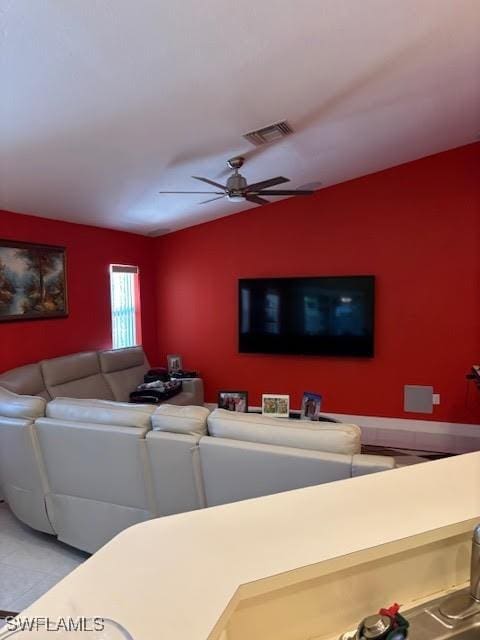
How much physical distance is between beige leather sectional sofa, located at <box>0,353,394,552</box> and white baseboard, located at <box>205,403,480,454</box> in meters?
2.87

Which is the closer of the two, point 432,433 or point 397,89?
point 397,89

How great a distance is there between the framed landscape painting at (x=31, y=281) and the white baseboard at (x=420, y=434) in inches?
145

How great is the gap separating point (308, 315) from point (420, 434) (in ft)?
6.19

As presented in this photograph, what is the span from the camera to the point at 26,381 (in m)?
3.68

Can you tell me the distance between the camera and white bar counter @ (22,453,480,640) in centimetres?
73

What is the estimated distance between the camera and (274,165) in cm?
397

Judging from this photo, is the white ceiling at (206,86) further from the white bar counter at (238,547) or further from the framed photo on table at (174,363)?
the framed photo on table at (174,363)

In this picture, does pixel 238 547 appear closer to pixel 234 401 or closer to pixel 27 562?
pixel 27 562

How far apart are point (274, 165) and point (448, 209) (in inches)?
83.3

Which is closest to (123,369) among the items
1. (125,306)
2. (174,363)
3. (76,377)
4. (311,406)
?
(76,377)

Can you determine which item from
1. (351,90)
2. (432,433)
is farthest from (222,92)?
(432,433)

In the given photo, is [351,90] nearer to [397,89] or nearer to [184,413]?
[397,89]

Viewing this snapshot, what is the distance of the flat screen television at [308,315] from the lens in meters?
4.96

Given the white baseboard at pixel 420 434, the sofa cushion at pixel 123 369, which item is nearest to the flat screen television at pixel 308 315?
the white baseboard at pixel 420 434
